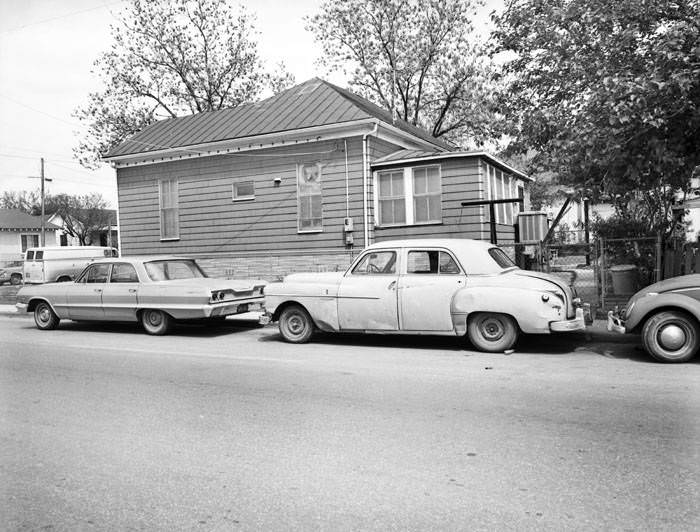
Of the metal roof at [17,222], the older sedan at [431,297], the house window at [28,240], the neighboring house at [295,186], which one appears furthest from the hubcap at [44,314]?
the house window at [28,240]

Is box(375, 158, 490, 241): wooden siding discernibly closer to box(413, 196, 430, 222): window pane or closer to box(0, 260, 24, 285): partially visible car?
box(413, 196, 430, 222): window pane

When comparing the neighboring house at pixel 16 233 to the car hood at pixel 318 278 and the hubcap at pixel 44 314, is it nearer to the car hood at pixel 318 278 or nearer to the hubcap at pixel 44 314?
the hubcap at pixel 44 314

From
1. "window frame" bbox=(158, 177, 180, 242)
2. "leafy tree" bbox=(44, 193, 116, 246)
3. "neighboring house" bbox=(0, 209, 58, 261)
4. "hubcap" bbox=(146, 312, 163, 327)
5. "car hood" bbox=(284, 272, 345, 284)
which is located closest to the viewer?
"car hood" bbox=(284, 272, 345, 284)

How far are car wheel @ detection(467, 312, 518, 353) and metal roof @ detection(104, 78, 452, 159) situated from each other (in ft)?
30.6

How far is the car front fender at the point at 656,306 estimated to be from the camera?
7238 millimetres

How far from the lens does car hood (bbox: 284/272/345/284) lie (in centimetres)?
958

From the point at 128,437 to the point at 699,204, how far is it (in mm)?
12718

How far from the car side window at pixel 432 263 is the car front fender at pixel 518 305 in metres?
0.49

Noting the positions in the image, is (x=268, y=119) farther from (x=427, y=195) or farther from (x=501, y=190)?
(x=501, y=190)

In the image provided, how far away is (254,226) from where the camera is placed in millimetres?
18703

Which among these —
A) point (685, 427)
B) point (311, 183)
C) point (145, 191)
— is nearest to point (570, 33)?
point (311, 183)

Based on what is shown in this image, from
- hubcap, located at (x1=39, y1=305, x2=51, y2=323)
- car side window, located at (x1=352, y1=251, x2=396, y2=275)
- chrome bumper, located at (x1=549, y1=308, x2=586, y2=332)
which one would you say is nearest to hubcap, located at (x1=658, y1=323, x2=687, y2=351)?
chrome bumper, located at (x1=549, y1=308, x2=586, y2=332)

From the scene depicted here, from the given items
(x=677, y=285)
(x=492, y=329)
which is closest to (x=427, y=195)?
(x=492, y=329)

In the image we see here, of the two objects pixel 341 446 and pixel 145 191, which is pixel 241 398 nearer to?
pixel 341 446
